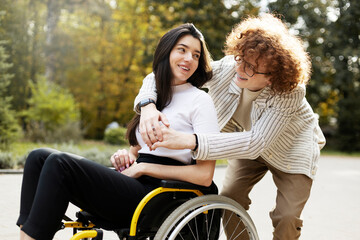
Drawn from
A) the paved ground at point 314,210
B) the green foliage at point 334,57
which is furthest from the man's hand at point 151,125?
the green foliage at point 334,57

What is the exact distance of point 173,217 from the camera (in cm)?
188

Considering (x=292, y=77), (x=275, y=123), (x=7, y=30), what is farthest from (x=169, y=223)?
(x=7, y=30)

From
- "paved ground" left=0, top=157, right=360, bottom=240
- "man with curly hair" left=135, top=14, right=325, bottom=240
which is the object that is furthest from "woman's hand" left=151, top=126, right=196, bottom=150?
"paved ground" left=0, top=157, right=360, bottom=240

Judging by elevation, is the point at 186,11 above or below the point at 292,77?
above

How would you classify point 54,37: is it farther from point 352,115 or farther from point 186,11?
point 352,115

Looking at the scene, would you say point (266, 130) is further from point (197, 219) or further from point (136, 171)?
point (136, 171)

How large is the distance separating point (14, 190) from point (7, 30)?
41.9 ft

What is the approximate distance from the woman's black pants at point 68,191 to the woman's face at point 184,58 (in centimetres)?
67

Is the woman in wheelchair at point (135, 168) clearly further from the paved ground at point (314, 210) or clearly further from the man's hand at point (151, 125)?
the paved ground at point (314, 210)

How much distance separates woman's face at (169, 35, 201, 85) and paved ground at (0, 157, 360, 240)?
5.77 feet

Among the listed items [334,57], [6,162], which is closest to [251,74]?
[6,162]

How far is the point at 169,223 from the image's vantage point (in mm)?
1873

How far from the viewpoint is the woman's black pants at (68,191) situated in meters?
1.73

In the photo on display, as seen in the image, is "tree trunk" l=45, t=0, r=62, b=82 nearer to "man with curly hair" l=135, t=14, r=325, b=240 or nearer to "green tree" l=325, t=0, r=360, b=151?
"green tree" l=325, t=0, r=360, b=151
